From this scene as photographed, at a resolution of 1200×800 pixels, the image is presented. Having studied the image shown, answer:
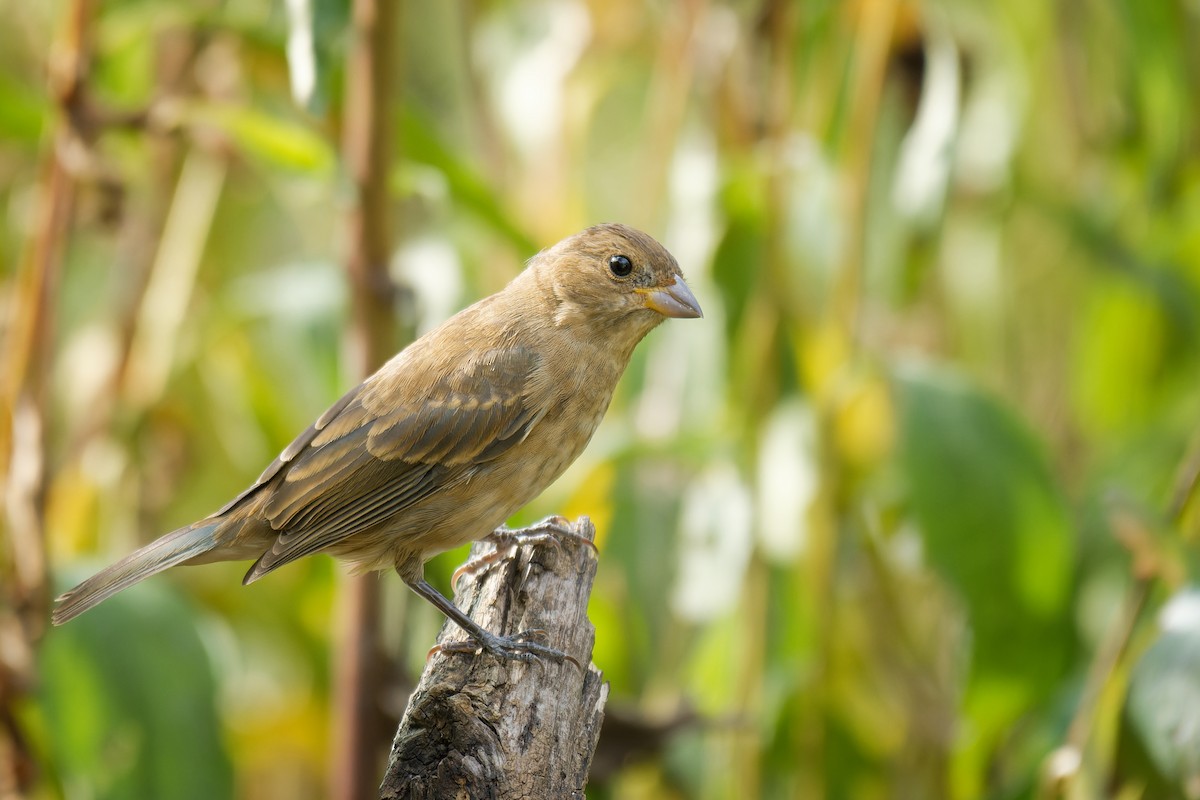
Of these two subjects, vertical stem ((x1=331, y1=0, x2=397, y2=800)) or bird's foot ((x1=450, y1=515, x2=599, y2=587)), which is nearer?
bird's foot ((x1=450, y1=515, x2=599, y2=587))

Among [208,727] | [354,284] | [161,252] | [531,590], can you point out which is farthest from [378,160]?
[161,252]

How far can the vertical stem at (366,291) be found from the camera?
10.5 feet

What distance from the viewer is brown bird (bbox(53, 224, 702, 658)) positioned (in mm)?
3029

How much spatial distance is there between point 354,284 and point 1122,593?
2681mm

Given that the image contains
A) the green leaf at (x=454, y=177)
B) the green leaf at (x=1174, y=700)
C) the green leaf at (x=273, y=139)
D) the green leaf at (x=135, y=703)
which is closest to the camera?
the green leaf at (x=1174, y=700)

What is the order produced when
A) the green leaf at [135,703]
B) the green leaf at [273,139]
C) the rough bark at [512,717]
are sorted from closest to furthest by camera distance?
the rough bark at [512,717] < the green leaf at [273,139] < the green leaf at [135,703]

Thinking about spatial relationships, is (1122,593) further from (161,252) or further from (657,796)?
(161,252)

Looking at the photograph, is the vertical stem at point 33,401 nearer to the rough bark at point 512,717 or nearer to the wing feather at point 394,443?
the wing feather at point 394,443

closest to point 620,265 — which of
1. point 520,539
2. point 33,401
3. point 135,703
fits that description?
point 520,539

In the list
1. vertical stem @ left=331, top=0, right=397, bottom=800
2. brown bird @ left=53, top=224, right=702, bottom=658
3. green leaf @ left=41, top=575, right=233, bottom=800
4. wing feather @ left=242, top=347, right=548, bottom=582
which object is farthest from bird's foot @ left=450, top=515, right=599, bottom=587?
green leaf @ left=41, top=575, right=233, bottom=800

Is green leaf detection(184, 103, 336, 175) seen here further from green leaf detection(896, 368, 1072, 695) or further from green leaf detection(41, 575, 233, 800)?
green leaf detection(896, 368, 1072, 695)

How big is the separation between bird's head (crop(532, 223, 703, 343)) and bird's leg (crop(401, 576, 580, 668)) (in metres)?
0.86

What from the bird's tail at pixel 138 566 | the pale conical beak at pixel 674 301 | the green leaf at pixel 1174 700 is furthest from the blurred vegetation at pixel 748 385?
the bird's tail at pixel 138 566

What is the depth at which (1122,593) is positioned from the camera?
4.42 metres
